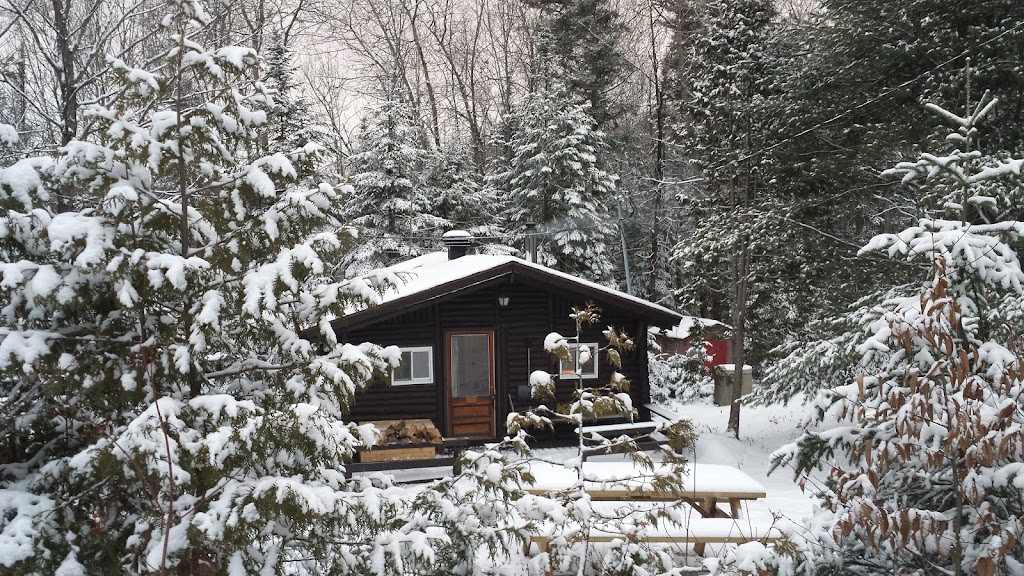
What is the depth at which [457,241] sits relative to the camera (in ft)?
56.6

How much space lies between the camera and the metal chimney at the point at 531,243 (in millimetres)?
23594

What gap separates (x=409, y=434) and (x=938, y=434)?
949cm

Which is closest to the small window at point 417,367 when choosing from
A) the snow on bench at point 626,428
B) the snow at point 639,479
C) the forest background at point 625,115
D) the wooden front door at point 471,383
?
the wooden front door at point 471,383

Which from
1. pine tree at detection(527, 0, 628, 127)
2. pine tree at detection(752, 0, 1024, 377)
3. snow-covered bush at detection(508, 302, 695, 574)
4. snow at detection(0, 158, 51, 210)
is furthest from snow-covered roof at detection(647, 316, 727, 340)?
snow at detection(0, 158, 51, 210)

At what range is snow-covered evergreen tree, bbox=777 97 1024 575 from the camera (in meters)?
3.39

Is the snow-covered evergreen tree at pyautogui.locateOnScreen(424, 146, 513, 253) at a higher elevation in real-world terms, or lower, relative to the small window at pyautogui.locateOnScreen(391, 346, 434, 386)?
higher

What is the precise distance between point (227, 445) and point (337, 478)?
0.93m

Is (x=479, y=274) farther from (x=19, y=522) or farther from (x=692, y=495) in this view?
(x=19, y=522)

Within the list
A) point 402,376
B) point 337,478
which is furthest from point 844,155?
point 337,478

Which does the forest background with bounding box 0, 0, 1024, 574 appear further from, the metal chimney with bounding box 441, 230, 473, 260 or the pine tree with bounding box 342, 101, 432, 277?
the pine tree with bounding box 342, 101, 432, 277

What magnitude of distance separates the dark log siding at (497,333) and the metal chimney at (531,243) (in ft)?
30.3

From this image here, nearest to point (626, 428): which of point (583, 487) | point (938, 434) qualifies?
point (583, 487)

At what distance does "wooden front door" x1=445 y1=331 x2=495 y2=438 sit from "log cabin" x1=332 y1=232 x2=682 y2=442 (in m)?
0.02

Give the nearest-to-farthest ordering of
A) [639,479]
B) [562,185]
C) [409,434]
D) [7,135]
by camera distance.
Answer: [7,135] < [639,479] < [409,434] < [562,185]
